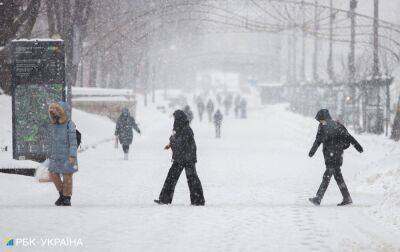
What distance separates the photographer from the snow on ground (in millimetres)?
8383

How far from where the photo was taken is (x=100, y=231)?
891 centimetres

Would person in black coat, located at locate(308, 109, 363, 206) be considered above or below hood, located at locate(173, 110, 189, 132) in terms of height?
below

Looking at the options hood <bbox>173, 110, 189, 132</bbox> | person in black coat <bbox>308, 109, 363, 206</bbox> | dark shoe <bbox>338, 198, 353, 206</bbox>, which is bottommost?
dark shoe <bbox>338, 198, 353, 206</bbox>

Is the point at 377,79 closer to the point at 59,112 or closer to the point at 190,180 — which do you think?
the point at 190,180

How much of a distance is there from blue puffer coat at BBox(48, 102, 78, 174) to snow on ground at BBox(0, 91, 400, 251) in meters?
0.57

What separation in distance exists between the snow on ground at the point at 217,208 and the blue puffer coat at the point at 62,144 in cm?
57

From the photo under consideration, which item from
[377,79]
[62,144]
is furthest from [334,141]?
[377,79]

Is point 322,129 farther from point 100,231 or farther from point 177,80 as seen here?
point 177,80

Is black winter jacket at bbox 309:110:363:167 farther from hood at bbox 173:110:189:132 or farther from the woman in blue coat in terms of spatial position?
the woman in blue coat

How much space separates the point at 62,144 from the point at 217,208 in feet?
7.72

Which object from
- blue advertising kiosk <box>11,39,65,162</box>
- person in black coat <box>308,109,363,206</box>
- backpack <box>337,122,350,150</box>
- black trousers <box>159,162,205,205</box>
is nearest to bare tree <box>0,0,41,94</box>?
blue advertising kiosk <box>11,39,65,162</box>

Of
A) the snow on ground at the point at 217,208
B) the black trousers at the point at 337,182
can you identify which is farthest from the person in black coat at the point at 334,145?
the snow on ground at the point at 217,208

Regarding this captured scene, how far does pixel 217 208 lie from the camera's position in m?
11.2

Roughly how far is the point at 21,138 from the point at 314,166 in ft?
25.6
